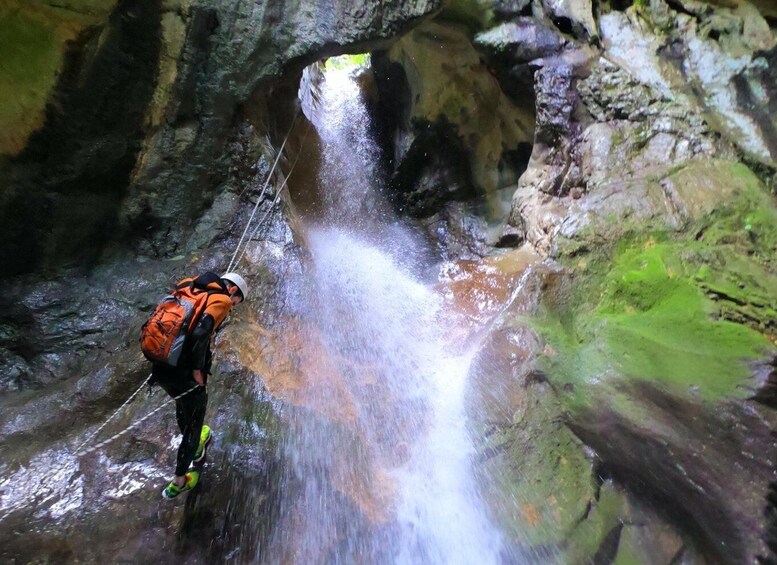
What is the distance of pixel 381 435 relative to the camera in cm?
521

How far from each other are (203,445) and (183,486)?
0.39 metres

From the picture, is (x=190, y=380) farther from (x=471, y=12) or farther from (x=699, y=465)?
(x=471, y=12)

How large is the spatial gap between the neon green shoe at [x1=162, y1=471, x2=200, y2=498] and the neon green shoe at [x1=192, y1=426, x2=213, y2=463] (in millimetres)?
131

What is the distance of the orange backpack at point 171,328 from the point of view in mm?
3373

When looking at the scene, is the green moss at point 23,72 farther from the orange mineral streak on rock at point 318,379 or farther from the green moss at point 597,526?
the green moss at point 597,526

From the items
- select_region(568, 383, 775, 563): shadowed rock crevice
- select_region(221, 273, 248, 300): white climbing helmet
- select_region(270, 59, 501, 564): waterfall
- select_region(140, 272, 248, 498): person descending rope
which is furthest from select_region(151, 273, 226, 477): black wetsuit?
select_region(568, 383, 775, 563): shadowed rock crevice

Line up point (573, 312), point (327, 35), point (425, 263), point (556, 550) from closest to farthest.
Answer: point (556, 550) → point (573, 312) → point (327, 35) → point (425, 263)

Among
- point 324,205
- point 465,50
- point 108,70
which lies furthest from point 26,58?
point 465,50

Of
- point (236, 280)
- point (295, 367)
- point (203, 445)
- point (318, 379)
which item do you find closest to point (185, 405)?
point (203, 445)

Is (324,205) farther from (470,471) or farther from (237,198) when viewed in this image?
(470,471)

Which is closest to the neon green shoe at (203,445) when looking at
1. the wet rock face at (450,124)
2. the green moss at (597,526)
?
the green moss at (597,526)

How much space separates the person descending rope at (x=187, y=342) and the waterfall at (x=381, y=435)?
1.12 m

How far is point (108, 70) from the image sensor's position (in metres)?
5.42

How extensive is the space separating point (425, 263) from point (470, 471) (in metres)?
4.58
